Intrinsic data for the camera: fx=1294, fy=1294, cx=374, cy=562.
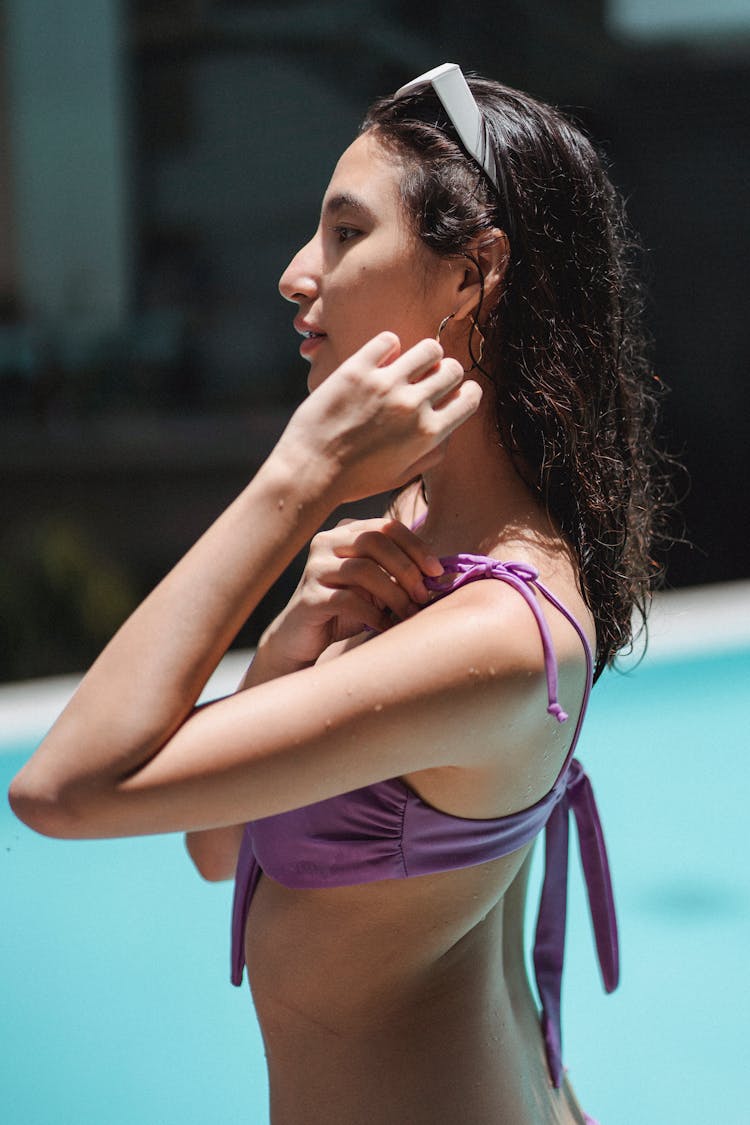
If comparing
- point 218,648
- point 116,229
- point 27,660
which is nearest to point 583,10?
point 116,229

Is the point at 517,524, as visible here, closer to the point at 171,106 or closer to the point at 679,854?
the point at 679,854

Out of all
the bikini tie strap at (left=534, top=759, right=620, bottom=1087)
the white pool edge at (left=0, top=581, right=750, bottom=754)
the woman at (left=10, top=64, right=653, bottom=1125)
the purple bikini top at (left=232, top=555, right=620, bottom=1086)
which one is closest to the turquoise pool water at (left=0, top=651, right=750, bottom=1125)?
the white pool edge at (left=0, top=581, right=750, bottom=754)

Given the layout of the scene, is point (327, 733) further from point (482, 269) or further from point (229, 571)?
point (482, 269)

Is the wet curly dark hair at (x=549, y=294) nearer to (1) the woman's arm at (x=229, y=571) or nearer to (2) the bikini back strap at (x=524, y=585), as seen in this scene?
(2) the bikini back strap at (x=524, y=585)

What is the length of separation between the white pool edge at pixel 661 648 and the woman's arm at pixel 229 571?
13.0 ft

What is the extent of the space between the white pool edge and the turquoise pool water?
29 centimetres

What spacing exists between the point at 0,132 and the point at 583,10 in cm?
450

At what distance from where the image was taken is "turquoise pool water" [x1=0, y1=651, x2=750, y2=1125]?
4.00 metres

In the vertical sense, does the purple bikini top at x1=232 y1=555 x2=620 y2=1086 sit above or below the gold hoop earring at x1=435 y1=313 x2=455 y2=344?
below

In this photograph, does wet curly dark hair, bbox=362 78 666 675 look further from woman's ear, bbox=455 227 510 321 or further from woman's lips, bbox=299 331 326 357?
woman's lips, bbox=299 331 326 357

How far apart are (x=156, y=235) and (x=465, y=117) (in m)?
7.82

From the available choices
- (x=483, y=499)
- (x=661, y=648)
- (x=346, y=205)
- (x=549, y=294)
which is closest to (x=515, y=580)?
(x=483, y=499)

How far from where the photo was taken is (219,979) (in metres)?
4.63

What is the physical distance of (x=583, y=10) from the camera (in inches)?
391
